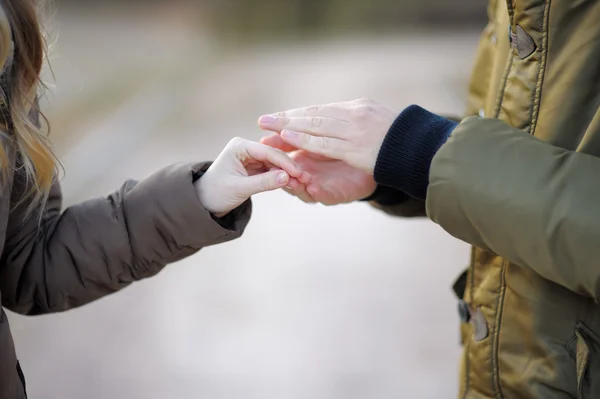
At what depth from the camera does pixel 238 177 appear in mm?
893

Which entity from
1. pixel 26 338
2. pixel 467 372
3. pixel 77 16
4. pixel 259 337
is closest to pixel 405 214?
pixel 467 372

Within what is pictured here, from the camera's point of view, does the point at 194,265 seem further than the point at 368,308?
Yes

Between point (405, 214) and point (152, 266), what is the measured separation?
445 millimetres

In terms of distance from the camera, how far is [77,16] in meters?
4.60

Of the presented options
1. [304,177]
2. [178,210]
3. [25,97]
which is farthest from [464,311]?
[25,97]

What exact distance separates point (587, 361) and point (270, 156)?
48 cm

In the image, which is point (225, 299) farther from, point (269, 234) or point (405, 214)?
point (405, 214)

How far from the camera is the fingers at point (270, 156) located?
92 centimetres

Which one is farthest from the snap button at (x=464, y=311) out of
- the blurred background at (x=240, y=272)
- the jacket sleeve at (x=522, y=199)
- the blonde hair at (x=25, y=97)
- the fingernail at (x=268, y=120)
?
the blurred background at (x=240, y=272)

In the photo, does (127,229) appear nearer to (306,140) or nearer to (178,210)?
(178,210)

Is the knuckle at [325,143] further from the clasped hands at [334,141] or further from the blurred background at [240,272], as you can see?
the blurred background at [240,272]

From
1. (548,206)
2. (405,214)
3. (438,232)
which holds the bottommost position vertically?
(438,232)

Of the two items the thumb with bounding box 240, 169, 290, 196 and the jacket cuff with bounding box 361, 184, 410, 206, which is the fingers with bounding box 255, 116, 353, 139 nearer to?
the thumb with bounding box 240, 169, 290, 196

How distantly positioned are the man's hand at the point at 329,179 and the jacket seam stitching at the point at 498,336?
0.28 metres
